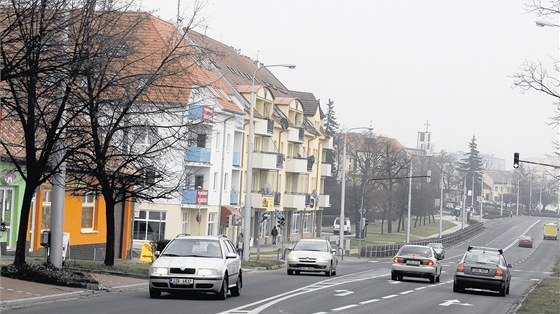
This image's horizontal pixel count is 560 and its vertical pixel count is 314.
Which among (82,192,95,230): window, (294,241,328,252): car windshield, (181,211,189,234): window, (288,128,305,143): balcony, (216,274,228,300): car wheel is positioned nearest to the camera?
(216,274,228,300): car wheel

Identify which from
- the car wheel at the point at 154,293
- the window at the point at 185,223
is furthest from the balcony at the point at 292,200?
the car wheel at the point at 154,293

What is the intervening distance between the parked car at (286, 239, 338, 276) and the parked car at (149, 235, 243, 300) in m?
16.2

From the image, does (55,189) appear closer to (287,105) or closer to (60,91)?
(60,91)

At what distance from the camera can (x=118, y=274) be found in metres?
31.4

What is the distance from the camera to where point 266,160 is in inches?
3295

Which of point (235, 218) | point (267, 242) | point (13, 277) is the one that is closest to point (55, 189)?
point (13, 277)

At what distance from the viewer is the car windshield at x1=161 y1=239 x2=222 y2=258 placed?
2445 centimetres

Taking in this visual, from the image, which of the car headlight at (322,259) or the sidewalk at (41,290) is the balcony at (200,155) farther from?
the sidewalk at (41,290)

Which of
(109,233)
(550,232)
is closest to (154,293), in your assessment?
(109,233)

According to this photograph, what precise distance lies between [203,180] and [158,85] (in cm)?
4217

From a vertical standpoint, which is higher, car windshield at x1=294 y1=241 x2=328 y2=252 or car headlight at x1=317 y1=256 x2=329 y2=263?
car windshield at x1=294 y1=241 x2=328 y2=252

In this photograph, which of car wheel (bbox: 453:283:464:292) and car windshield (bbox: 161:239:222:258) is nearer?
car windshield (bbox: 161:239:222:258)

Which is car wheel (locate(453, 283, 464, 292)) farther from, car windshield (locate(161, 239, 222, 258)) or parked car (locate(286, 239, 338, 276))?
car windshield (locate(161, 239, 222, 258))

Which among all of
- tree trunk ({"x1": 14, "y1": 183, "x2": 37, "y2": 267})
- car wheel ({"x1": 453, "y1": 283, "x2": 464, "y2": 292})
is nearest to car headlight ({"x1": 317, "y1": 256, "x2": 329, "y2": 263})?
car wheel ({"x1": 453, "y1": 283, "x2": 464, "y2": 292})
